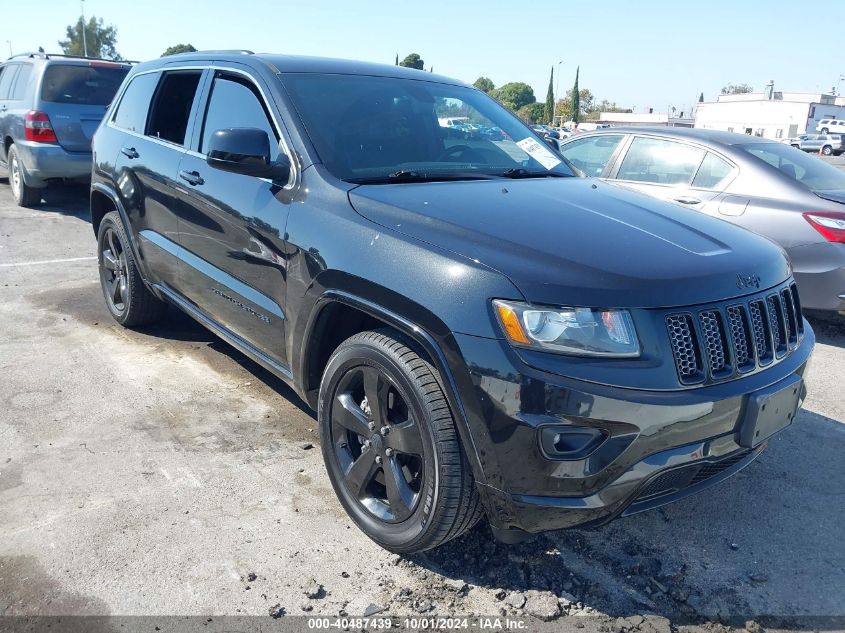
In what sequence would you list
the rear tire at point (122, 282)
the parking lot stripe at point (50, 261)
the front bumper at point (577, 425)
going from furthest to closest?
the parking lot stripe at point (50, 261)
the rear tire at point (122, 282)
the front bumper at point (577, 425)

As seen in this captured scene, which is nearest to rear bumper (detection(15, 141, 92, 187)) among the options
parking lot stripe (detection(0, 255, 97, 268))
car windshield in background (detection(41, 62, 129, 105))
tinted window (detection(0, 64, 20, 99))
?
car windshield in background (detection(41, 62, 129, 105))

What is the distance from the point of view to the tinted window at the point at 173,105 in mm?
4152

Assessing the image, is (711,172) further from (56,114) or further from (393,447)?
(56,114)

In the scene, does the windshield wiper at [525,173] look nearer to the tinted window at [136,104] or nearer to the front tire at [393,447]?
the front tire at [393,447]

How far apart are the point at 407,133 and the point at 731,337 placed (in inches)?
72.7

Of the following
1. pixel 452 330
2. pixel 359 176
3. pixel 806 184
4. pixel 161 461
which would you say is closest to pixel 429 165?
pixel 359 176

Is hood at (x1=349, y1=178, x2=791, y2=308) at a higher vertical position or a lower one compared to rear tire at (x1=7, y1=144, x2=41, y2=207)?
higher

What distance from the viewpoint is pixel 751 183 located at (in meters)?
5.76

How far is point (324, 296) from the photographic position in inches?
112

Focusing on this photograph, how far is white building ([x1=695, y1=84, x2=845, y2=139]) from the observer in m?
76.2

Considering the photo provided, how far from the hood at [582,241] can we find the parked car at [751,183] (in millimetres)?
2331

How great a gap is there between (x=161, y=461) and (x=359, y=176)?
5.44 ft

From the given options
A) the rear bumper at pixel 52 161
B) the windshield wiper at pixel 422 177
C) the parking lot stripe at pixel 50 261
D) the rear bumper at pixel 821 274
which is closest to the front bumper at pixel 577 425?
the windshield wiper at pixel 422 177

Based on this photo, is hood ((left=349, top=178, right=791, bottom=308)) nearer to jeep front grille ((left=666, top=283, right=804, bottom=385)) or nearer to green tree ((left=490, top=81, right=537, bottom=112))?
jeep front grille ((left=666, top=283, right=804, bottom=385))
